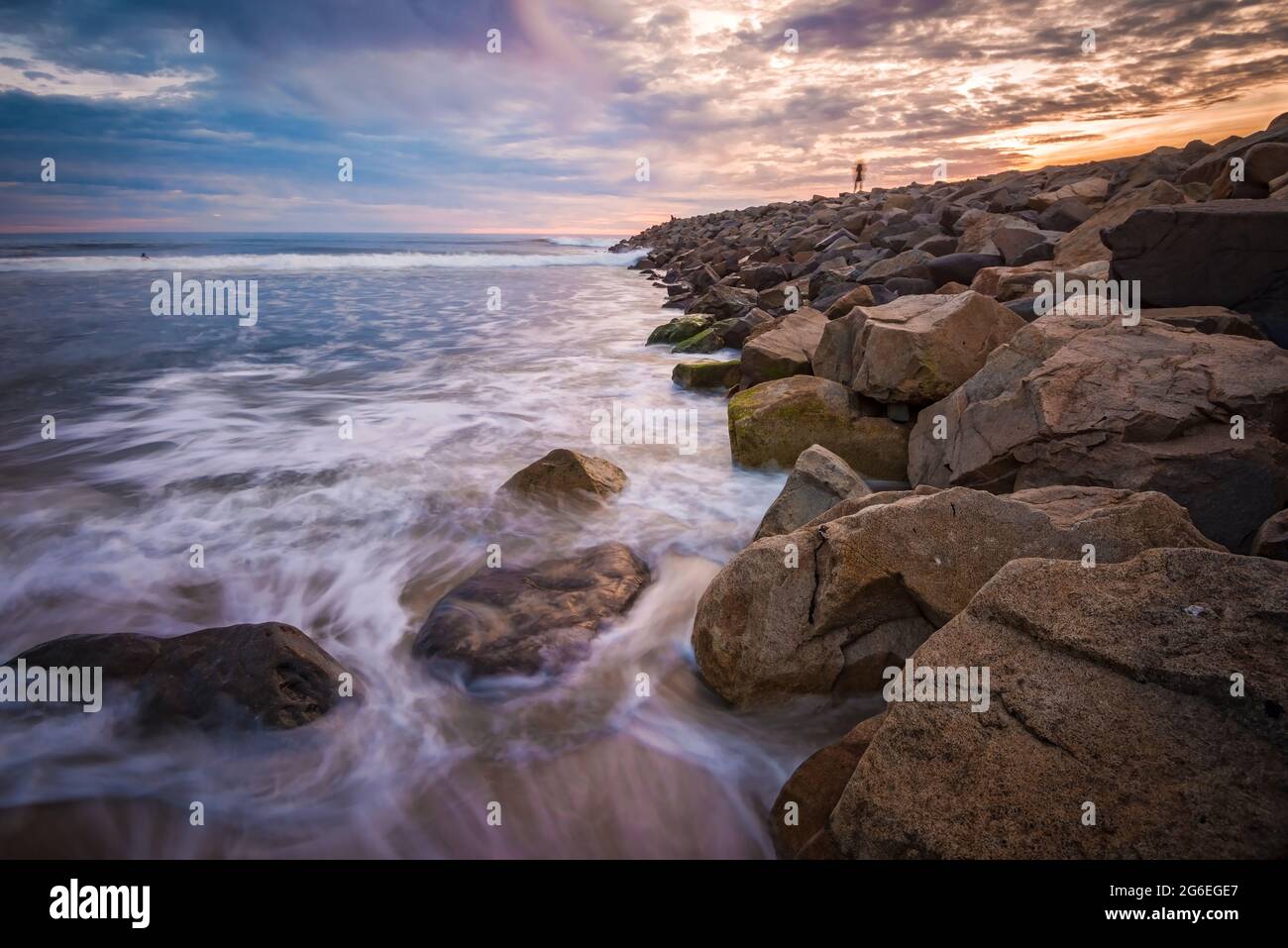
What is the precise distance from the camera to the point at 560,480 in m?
5.84

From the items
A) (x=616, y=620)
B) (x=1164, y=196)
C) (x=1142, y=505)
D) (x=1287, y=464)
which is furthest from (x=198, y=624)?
(x=1164, y=196)

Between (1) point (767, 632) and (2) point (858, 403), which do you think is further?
(2) point (858, 403)

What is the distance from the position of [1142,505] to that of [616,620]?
2.77 metres

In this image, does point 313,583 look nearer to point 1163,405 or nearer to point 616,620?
point 616,620

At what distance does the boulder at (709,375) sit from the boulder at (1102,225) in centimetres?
420

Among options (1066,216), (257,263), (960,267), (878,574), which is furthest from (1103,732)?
(257,263)

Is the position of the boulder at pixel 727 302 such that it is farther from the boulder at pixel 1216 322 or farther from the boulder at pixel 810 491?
the boulder at pixel 810 491

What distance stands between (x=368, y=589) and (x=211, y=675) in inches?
59.0

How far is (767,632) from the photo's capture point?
317cm

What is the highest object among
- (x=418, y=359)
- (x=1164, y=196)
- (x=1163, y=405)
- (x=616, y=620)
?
(x=1164, y=196)

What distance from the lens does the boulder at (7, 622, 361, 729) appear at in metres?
3.20
